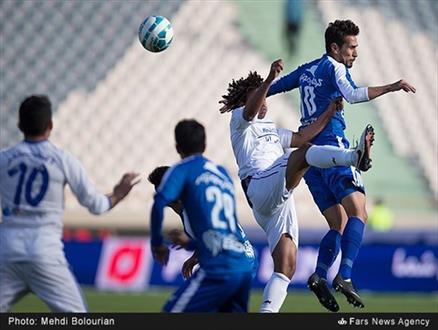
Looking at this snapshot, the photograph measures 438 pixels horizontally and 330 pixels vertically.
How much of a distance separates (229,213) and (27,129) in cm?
150

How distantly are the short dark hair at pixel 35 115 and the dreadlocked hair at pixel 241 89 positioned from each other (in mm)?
2620

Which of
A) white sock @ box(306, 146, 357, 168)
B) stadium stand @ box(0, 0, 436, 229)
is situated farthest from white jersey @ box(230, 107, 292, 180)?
stadium stand @ box(0, 0, 436, 229)

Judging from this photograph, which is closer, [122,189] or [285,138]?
[122,189]

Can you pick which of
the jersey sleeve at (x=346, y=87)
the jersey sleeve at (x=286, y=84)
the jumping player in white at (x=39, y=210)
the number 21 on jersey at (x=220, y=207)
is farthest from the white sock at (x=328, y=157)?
the jumping player in white at (x=39, y=210)

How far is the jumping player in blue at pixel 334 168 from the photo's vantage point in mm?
9703

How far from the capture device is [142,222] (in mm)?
23078

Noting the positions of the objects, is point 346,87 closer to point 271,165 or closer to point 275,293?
point 271,165

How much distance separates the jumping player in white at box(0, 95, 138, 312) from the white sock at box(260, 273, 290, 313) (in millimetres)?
2446

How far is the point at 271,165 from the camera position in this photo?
9.93m

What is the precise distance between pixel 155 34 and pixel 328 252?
264 cm

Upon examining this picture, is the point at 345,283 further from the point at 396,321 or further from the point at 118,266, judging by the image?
the point at 118,266

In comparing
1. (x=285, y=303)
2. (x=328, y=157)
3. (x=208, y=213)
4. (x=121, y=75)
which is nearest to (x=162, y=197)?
(x=208, y=213)

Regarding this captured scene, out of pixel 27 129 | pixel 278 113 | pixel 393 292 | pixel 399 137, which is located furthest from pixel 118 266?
pixel 27 129

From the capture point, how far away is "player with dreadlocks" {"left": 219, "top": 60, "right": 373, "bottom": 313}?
9570 mm
